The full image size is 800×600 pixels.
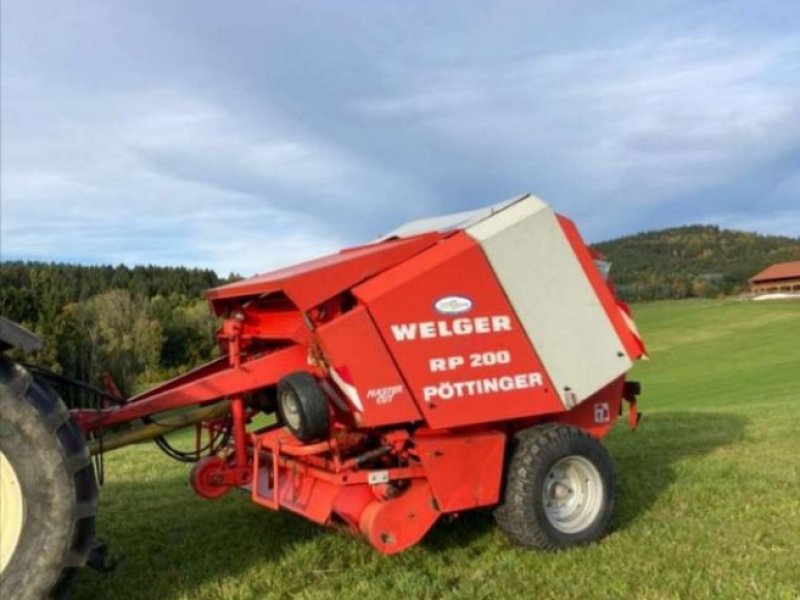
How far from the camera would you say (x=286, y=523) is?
5.95m

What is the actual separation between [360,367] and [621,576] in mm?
1776

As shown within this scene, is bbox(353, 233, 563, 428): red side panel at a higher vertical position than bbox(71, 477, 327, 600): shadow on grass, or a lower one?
higher

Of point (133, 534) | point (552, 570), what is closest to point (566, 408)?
point (552, 570)

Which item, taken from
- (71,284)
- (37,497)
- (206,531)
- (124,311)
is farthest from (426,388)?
(71,284)

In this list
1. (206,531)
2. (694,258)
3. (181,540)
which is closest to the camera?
(181,540)

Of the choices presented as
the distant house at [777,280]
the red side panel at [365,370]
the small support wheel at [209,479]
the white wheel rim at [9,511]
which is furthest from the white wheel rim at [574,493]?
the distant house at [777,280]

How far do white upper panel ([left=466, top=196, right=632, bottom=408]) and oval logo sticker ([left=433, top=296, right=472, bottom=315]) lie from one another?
28 cm

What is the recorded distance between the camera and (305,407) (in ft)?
15.5

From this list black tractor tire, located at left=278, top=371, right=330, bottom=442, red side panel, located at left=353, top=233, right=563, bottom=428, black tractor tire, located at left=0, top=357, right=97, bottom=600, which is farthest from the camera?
red side panel, located at left=353, top=233, right=563, bottom=428

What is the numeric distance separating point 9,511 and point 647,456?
6.05 meters

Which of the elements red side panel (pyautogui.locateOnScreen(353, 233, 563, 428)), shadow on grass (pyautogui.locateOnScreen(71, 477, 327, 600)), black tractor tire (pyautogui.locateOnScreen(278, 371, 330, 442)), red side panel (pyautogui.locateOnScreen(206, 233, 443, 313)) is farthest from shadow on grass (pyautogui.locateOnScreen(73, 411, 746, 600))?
red side panel (pyautogui.locateOnScreen(206, 233, 443, 313))

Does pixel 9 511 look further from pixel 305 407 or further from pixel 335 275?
pixel 335 275

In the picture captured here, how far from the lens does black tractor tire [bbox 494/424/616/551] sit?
5039 millimetres

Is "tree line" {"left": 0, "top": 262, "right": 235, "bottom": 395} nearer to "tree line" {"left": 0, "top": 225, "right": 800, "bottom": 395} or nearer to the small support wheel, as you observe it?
"tree line" {"left": 0, "top": 225, "right": 800, "bottom": 395}
